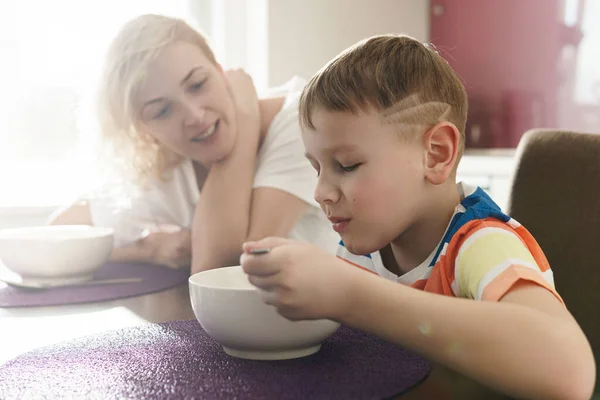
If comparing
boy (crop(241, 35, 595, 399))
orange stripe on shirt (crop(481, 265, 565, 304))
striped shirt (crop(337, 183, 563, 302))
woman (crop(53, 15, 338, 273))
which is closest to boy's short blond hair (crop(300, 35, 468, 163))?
boy (crop(241, 35, 595, 399))

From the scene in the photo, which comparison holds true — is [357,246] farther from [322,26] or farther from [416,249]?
[322,26]

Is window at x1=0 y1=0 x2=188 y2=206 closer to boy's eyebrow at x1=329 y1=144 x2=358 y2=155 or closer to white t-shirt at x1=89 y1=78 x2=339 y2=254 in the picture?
white t-shirt at x1=89 y1=78 x2=339 y2=254

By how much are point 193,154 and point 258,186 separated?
7.2 inches

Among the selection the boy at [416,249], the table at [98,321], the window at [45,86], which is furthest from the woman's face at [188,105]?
the window at [45,86]

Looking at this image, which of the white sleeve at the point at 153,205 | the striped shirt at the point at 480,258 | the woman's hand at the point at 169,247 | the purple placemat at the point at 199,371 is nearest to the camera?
the purple placemat at the point at 199,371

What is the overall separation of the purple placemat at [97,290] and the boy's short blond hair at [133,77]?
1.45 ft

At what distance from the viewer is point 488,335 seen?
657mm

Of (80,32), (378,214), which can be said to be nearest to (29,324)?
(378,214)

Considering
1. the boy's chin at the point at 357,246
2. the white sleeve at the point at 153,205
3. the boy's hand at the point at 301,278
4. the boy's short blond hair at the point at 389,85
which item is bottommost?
the white sleeve at the point at 153,205

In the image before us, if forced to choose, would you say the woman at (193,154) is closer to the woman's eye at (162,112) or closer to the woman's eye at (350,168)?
the woman's eye at (162,112)

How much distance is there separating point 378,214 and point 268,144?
92 cm

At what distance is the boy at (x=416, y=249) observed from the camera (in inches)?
25.9

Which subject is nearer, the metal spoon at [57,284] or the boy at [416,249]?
the boy at [416,249]

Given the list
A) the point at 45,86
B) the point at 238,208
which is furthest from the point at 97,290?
the point at 45,86
